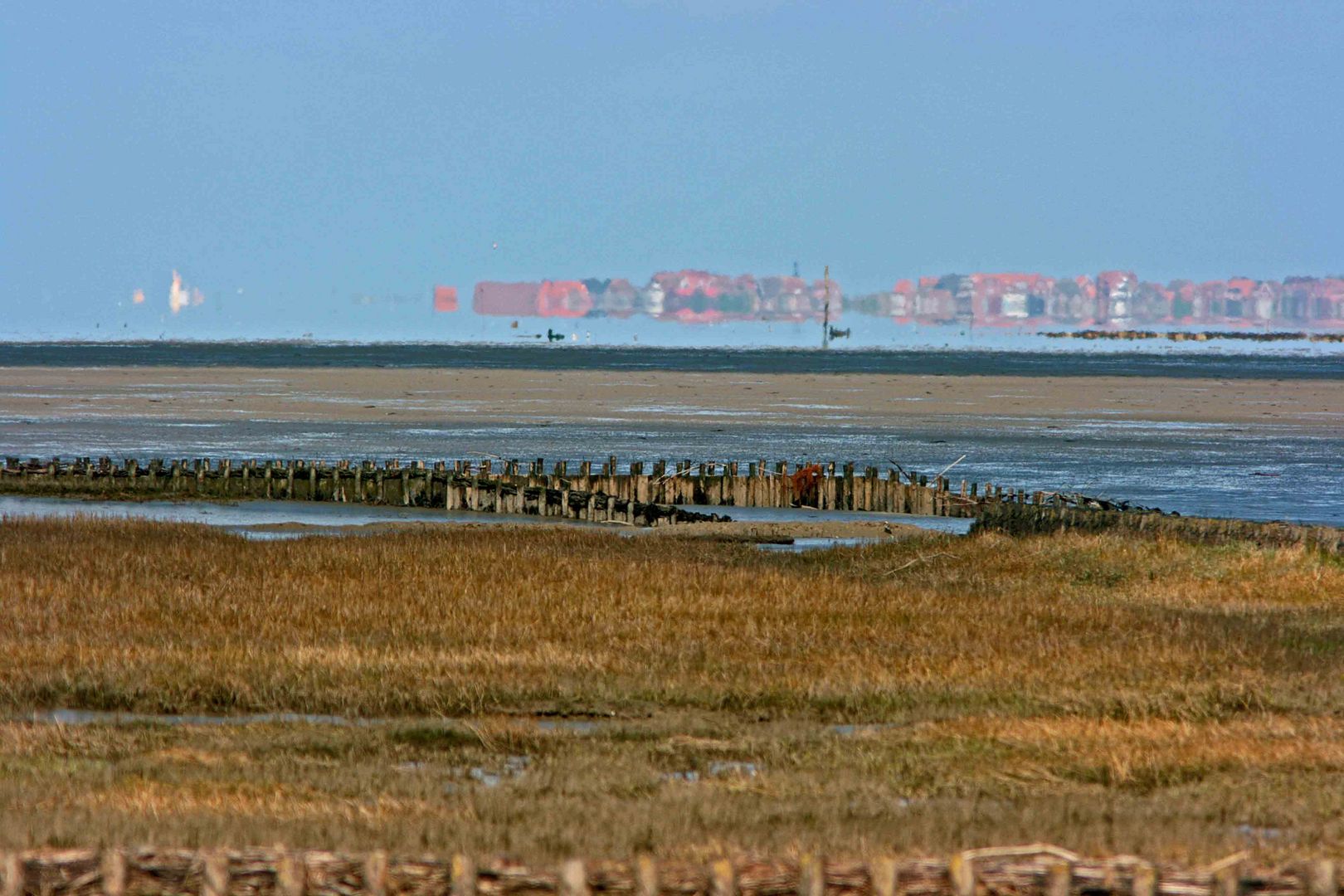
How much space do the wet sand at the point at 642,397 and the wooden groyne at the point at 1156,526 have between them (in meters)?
45.5

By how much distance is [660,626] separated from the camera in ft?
60.4

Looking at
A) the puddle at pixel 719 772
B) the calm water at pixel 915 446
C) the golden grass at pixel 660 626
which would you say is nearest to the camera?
the puddle at pixel 719 772

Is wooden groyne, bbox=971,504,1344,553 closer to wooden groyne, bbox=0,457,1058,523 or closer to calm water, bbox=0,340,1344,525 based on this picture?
wooden groyne, bbox=0,457,1058,523

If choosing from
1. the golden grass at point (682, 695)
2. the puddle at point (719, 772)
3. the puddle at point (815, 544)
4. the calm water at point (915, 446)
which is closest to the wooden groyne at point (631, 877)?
the golden grass at point (682, 695)

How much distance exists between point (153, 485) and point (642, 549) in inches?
596

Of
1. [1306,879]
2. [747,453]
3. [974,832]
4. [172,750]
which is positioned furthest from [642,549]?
[747,453]

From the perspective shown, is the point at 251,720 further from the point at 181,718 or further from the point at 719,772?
the point at 719,772

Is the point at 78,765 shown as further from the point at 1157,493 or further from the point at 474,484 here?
the point at 1157,493

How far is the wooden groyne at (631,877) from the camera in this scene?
7.29m

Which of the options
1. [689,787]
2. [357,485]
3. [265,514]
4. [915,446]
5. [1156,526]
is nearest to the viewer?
[689,787]

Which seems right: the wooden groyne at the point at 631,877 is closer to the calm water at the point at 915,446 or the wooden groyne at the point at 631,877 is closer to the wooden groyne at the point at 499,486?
the wooden groyne at the point at 499,486

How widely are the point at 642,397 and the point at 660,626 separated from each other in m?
84.9

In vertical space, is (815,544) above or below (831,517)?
above

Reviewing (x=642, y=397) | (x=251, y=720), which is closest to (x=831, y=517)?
(x=251, y=720)
